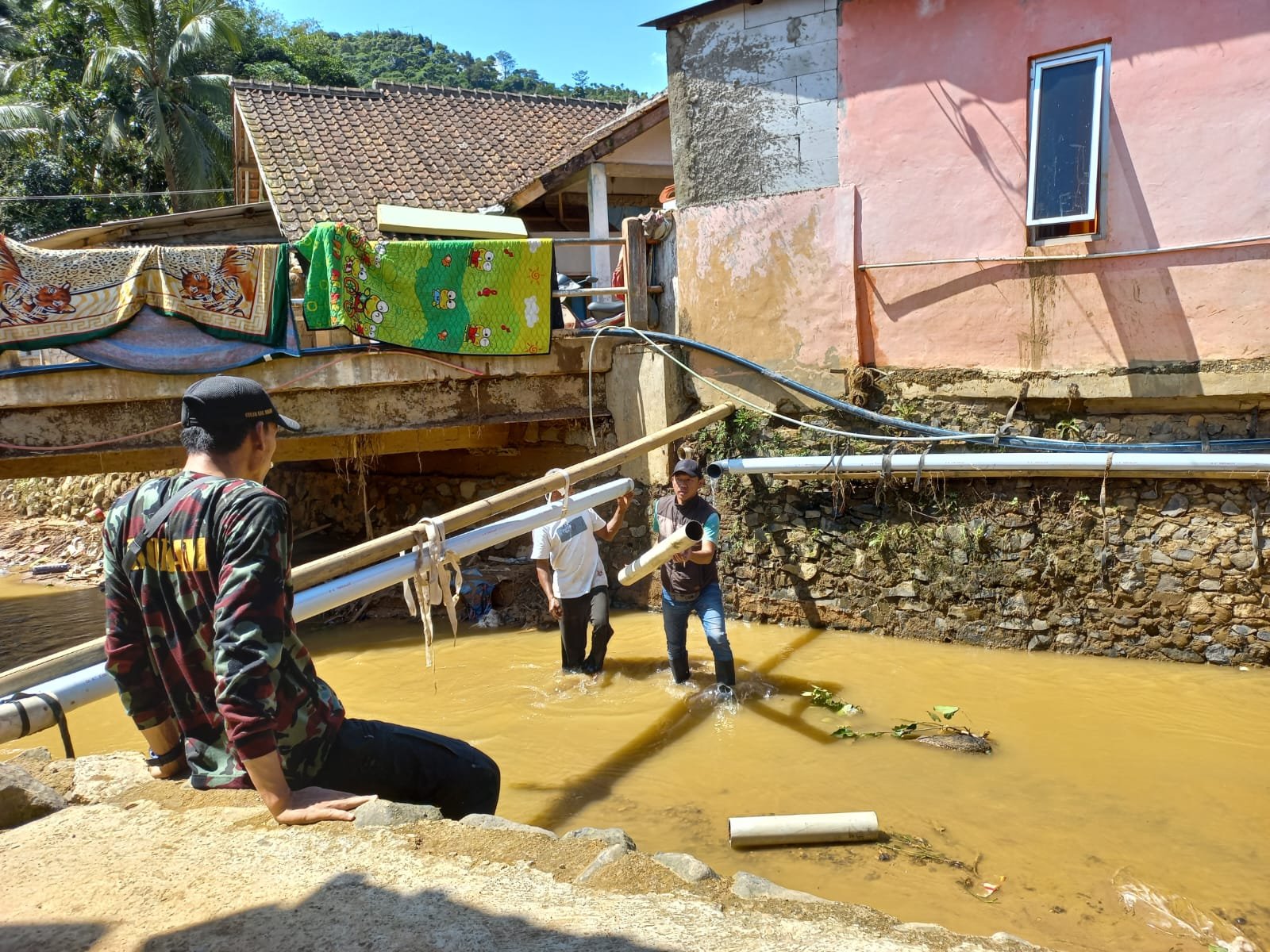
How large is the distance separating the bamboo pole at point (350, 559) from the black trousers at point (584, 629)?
56.7 inches

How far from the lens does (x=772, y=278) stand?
8641 mm

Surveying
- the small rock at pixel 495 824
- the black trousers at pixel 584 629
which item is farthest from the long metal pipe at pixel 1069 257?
the small rock at pixel 495 824

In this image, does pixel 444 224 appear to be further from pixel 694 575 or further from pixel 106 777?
pixel 106 777

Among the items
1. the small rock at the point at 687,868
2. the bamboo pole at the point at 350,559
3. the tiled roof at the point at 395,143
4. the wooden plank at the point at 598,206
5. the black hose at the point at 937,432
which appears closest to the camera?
the small rock at the point at 687,868

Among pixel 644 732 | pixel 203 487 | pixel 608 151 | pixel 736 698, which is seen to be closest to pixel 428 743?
pixel 203 487

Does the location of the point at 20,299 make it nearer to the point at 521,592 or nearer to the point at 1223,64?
the point at 521,592

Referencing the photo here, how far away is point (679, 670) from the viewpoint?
7105 mm

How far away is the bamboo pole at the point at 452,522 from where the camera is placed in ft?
13.8

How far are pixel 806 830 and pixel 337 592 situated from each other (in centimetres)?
260

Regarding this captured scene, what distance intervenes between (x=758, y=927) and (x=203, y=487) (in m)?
2.08

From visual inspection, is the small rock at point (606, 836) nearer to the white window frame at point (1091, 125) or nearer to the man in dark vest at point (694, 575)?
the man in dark vest at point (694, 575)

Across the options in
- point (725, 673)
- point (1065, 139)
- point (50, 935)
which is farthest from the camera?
point (1065, 139)

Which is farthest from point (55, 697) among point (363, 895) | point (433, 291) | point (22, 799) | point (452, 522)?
point (433, 291)

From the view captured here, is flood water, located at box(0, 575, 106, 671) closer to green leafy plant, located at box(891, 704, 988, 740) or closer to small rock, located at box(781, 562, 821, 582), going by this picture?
small rock, located at box(781, 562, 821, 582)
